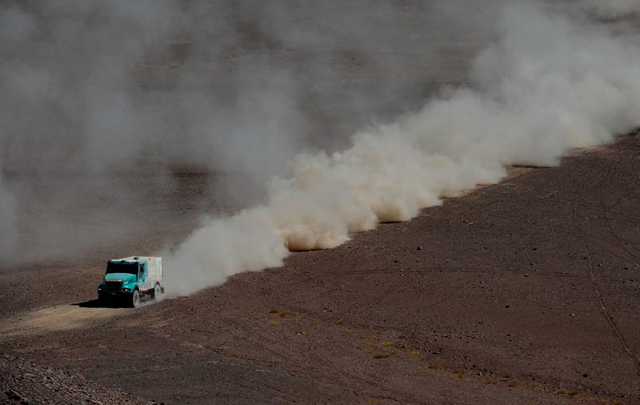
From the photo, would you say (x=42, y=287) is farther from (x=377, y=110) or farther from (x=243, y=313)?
(x=377, y=110)

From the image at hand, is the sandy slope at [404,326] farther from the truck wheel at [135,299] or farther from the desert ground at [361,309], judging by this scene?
the truck wheel at [135,299]

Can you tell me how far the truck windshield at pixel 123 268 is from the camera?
96.4 ft

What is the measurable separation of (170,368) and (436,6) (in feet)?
193

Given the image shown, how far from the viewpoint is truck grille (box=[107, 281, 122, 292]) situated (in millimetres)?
28922

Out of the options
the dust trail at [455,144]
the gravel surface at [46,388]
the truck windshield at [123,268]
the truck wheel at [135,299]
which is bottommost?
the gravel surface at [46,388]

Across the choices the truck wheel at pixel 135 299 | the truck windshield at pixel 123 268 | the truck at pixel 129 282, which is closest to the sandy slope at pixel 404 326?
the truck wheel at pixel 135 299

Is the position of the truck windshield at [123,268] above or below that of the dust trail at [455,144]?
below

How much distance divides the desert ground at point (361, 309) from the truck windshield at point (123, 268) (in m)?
1.16

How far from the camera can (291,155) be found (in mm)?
53625

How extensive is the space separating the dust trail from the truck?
4.79ft

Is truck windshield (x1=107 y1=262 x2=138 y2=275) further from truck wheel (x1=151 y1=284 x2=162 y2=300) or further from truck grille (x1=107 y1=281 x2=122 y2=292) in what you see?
truck wheel (x1=151 y1=284 x2=162 y2=300)

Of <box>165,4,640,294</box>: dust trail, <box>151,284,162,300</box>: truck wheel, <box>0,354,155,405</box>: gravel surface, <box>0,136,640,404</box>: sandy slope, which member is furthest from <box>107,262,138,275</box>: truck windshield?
<box>0,354,155,405</box>: gravel surface

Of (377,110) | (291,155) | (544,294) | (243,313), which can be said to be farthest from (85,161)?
(544,294)

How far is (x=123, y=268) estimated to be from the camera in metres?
29.5
